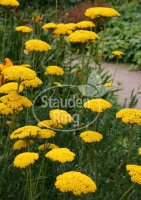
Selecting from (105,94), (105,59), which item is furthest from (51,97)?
(105,59)

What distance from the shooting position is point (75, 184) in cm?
198

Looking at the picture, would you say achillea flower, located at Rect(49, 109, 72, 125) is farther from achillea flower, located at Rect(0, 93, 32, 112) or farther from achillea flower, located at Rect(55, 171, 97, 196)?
achillea flower, located at Rect(55, 171, 97, 196)

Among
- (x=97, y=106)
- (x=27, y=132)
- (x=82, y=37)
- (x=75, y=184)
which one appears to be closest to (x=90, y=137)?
(x=97, y=106)

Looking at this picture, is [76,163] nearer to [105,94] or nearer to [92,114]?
[92,114]

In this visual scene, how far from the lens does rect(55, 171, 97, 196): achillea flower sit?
1961 mm

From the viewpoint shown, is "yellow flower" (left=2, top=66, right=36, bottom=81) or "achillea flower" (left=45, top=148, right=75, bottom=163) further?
"yellow flower" (left=2, top=66, right=36, bottom=81)

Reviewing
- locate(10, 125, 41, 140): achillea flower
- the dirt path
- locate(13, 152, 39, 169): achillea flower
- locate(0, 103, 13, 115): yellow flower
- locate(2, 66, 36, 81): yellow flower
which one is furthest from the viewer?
the dirt path

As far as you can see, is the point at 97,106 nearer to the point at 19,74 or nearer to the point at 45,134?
the point at 45,134

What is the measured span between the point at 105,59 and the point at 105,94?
3306 mm

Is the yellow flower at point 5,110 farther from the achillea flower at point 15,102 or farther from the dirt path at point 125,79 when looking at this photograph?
the dirt path at point 125,79

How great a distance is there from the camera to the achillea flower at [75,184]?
1.96 meters

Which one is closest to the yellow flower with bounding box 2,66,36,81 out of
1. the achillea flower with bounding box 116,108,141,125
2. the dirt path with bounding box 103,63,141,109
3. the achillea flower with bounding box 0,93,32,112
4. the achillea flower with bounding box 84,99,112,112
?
the achillea flower with bounding box 0,93,32,112

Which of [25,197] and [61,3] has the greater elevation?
[25,197]

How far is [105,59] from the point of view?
7.76 metres
